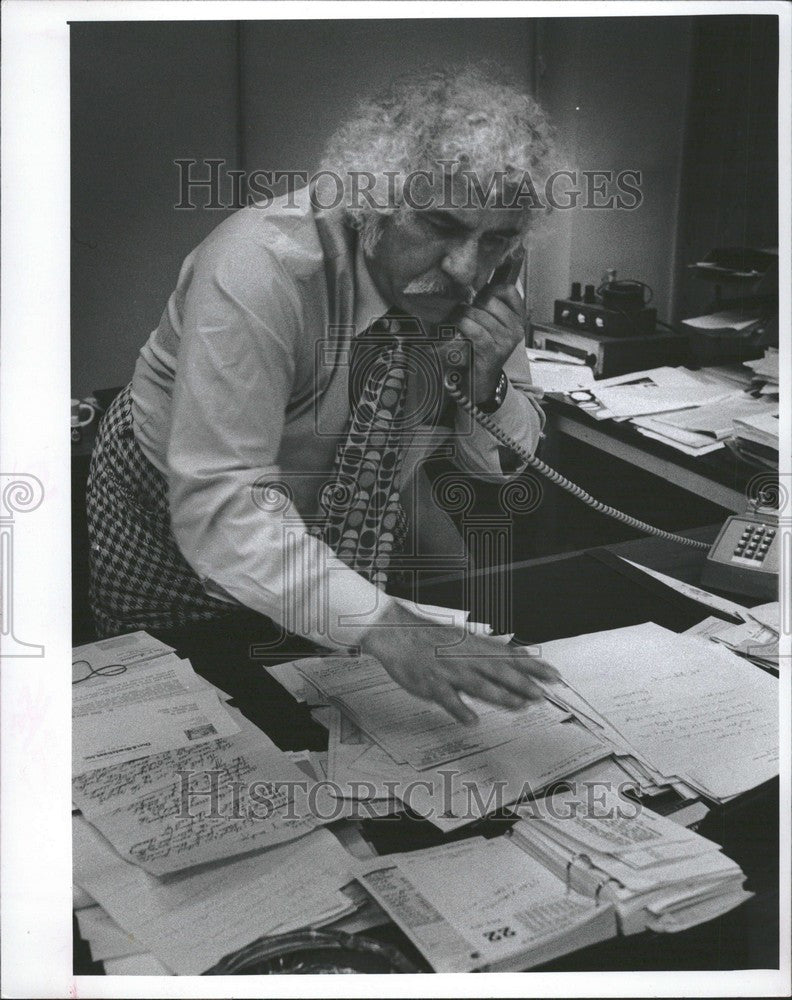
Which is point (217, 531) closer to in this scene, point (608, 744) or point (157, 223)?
point (157, 223)

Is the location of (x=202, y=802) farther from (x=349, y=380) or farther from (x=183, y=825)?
(x=349, y=380)

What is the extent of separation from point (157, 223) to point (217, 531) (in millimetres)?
444

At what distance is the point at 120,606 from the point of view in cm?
148

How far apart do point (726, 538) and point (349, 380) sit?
2.10 feet

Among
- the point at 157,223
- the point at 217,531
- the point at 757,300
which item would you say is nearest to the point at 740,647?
the point at 757,300

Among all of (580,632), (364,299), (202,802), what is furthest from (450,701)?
(364,299)

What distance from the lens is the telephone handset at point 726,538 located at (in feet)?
4.64

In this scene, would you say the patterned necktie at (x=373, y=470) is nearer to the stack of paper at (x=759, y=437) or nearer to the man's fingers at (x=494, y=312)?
the man's fingers at (x=494, y=312)

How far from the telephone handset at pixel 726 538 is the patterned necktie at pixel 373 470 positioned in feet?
0.29

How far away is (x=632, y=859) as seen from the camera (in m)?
1.23

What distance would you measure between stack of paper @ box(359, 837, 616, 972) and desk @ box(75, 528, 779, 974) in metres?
0.03

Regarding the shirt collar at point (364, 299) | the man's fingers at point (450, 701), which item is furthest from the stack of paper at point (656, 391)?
the man's fingers at point (450, 701)

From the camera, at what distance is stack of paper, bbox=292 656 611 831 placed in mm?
1340

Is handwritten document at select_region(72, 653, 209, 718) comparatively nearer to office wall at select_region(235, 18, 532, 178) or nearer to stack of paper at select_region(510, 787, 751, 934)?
stack of paper at select_region(510, 787, 751, 934)
